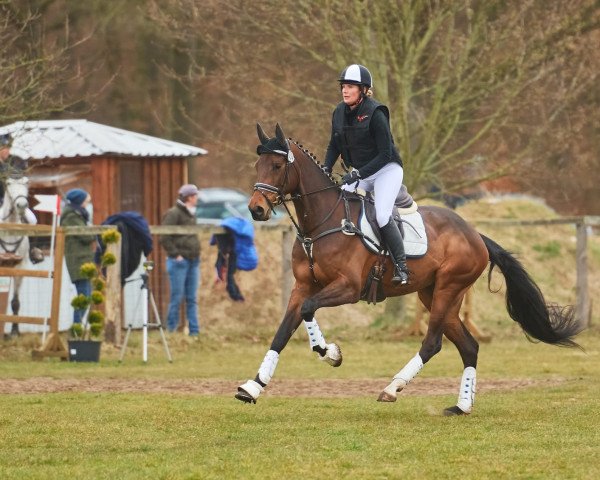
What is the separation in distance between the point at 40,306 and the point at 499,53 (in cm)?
888

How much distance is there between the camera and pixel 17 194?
19922 millimetres

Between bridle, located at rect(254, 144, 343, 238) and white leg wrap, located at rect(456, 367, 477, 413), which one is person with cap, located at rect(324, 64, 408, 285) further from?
white leg wrap, located at rect(456, 367, 477, 413)

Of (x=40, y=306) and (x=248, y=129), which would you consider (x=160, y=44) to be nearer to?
(x=248, y=129)

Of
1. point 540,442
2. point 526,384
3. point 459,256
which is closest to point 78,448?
point 540,442

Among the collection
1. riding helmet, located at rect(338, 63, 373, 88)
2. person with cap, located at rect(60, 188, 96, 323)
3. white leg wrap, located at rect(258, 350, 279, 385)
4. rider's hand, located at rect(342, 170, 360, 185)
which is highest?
riding helmet, located at rect(338, 63, 373, 88)

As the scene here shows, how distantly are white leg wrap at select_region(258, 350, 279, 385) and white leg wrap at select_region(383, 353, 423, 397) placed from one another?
3.25ft

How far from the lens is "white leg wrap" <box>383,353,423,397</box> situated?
11648mm

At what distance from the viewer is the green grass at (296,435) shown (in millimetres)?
8758

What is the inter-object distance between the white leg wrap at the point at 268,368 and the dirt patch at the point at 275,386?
299cm

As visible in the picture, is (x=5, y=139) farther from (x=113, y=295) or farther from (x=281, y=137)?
(x=281, y=137)

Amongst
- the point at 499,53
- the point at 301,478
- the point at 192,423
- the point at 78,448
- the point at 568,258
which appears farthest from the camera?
the point at 568,258

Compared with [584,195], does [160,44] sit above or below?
above

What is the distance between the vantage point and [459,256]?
12.8 meters

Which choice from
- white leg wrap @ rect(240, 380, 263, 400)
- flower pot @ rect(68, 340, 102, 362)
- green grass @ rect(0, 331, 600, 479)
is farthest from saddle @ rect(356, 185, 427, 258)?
flower pot @ rect(68, 340, 102, 362)
